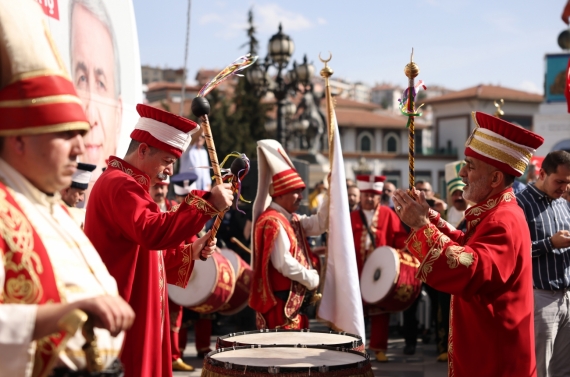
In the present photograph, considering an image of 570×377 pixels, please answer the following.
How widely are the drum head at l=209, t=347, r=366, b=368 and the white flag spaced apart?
2.39 meters

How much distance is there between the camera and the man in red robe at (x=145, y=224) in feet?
12.4

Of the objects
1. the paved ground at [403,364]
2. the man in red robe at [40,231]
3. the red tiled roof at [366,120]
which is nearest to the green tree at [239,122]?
the red tiled roof at [366,120]

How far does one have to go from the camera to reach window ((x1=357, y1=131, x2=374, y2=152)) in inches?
2906

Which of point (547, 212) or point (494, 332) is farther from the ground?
point (547, 212)

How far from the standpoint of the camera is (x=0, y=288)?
2166 mm

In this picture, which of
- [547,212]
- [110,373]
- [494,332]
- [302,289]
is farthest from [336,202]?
[110,373]

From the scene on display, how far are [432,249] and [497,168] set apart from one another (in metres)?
0.71

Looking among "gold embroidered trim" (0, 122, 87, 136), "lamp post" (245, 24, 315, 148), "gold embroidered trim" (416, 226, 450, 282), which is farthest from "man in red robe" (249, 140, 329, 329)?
"lamp post" (245, 24, 315, 148)

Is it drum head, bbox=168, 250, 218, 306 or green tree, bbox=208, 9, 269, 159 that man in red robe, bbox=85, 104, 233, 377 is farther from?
green tree, bbox=208, 9, 269, 159

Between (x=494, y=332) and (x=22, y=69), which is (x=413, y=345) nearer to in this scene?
(x=494, y=332)

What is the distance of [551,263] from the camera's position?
5562 millimetres

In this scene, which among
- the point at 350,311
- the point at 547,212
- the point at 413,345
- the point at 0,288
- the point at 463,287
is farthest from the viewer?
the point at 413,345

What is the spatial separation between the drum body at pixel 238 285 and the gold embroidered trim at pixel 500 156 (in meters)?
5.02

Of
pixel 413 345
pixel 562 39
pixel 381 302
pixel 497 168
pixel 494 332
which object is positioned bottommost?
pixel 413 345
